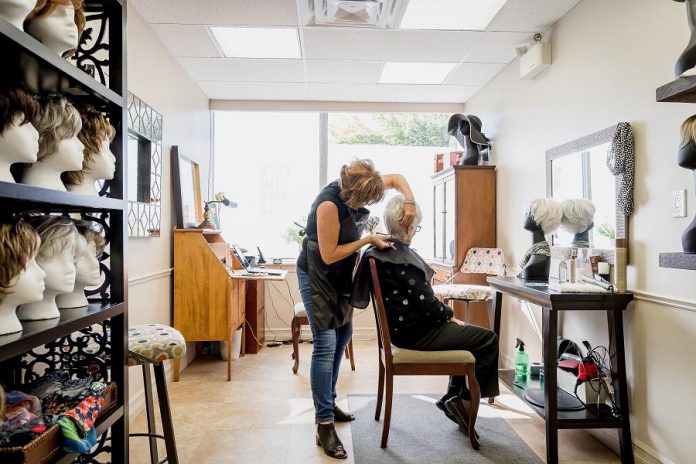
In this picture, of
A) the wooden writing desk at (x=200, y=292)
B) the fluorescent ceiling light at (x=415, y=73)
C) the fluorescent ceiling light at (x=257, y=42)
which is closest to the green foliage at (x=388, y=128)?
the fluorescent ceiling light at (x=415, y=73)

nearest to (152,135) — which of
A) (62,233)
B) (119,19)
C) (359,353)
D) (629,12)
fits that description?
(119,19)

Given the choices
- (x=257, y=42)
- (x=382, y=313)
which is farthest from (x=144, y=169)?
(x=382, y=313)

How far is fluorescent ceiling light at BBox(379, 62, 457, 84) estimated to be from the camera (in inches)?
146

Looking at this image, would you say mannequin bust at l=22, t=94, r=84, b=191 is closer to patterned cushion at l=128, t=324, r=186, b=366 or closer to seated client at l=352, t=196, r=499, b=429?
patterned cushion at l=128, t=324, r=186, b=366

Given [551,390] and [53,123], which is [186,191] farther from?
[551,390]

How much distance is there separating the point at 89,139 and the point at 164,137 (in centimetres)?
211

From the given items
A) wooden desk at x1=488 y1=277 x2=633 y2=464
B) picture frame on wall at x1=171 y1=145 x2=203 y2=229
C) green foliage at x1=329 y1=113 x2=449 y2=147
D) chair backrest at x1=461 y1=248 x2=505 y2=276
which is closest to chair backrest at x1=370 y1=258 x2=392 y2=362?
wooden desk at x1=488 y1=277 x2=633 y2=464

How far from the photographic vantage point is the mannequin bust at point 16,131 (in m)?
1.02

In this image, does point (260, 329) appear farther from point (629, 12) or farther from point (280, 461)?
point (629, 12)

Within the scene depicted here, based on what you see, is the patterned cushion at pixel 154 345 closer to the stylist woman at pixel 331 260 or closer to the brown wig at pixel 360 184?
the stylist woman at pixel 331 260

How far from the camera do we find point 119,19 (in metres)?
1.49

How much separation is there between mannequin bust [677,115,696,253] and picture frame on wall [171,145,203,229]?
312 centimetres

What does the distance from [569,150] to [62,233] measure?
102 inches

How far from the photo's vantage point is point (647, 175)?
212cm
